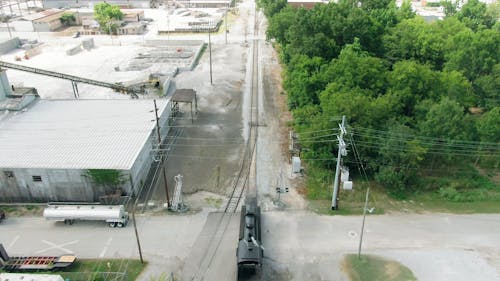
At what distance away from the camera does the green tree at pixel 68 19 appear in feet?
290

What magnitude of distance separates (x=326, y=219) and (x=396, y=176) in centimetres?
649

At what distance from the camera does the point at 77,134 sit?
30.8m

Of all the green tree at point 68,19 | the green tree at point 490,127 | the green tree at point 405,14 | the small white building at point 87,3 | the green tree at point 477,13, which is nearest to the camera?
the green tree at point 490,127

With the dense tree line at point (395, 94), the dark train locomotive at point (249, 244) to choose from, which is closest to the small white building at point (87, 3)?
the dense tree line at point (395, 94)

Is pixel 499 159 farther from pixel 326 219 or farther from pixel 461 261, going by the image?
pixel 326 219

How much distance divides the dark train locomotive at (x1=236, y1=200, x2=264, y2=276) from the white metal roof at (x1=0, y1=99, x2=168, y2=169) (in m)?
9.86

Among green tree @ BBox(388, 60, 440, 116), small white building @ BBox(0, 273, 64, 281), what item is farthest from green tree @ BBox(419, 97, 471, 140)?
small white building @ BBox(0, 273, 64, 281)

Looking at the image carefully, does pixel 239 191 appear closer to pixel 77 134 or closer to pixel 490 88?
pixel 77 134

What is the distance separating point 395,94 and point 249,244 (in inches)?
802

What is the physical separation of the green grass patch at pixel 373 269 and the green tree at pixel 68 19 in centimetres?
9217

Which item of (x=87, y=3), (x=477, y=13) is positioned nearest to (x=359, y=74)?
(x=477, y=13)

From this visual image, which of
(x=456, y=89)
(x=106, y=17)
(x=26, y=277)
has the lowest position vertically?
(x=26, y=277)

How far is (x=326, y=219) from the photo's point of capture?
2502cm

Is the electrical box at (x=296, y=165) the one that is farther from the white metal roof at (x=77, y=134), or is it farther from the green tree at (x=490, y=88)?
the green tree at (x=490, y=88)
